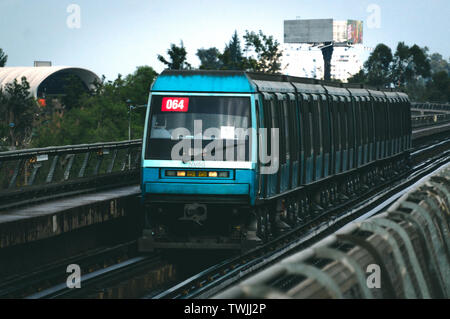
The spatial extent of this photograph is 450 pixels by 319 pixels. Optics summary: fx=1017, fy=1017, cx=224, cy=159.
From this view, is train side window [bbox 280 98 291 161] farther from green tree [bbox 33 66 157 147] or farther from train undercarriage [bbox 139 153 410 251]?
green tree [bbox 33 66 157 147]

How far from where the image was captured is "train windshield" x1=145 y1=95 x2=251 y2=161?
16984 millimetres

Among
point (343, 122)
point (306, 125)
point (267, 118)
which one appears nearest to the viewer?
point (267, 118)

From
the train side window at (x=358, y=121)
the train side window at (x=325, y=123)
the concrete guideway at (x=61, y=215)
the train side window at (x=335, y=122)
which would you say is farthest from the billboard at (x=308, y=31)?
the concrete guideway at (x=61, y=215)

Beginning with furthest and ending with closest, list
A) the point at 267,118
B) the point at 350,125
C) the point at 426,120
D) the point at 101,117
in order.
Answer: the point at 101,117, the point at 426,120, the point at 350,125, the point at 267,118

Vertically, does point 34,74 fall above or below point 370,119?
above

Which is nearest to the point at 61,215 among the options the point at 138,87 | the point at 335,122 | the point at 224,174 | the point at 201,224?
the point at 201,224

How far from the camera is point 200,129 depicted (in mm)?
17000

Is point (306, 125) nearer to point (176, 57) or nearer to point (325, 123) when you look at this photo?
point (325, 123)

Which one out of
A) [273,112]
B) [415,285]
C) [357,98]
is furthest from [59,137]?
[415,285]

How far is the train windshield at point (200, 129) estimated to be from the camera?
16984mm

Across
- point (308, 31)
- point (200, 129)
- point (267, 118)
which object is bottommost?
point (200, 129)

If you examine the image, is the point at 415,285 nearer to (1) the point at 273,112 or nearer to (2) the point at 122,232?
(1) the point at 273,112

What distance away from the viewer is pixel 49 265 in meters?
16.7

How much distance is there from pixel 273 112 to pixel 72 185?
552 centimetres
